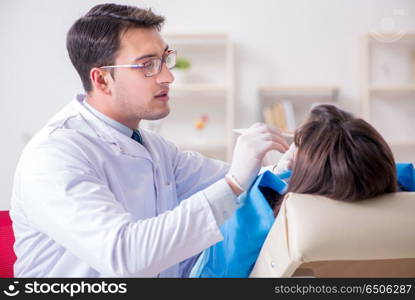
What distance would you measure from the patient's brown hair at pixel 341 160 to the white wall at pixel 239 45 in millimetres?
3198

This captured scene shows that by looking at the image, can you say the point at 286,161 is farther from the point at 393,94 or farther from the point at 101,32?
the point at 393,94

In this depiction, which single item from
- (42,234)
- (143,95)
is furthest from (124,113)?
(42,234)

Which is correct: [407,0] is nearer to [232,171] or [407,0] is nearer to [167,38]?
[167,38]

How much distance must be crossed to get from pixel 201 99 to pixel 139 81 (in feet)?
9.27

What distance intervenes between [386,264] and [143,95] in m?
0.75

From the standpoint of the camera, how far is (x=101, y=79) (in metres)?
1.46

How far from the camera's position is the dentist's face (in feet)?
4.58

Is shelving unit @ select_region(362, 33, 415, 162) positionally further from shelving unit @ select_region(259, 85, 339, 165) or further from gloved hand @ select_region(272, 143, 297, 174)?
gloved hand @ select_region(272, 143, 297, 174)

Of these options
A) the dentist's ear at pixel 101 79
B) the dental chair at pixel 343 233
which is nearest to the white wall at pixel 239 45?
the dentist's ear at pixel 101 79

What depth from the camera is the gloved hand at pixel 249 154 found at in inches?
43.0

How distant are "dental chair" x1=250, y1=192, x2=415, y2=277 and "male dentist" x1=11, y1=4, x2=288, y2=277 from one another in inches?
7.4

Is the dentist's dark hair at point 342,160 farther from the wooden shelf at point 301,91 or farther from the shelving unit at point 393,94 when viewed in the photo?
the shelving unit at point 393,94

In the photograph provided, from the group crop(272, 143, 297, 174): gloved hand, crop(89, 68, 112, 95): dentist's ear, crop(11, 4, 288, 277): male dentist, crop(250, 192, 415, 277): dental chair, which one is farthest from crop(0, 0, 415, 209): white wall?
crop(250, 192, 415, 277): dental chair

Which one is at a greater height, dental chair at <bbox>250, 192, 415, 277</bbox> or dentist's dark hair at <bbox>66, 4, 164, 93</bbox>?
dentist's dark hair at <bbox>66, 4, 164, 93</bbox>
